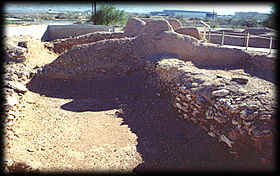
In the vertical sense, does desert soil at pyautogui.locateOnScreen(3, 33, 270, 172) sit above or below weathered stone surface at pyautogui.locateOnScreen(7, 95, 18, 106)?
below

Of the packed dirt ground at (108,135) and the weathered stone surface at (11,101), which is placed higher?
the weathered stone surface at (11,101)

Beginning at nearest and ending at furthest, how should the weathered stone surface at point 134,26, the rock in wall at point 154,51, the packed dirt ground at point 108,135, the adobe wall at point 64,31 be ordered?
1. the packed dirt ground at point 108,135
2. the rock in wall at point 154,51
3. the weathered stone surface at point 134,26
4. the adobe wall at point 64,31

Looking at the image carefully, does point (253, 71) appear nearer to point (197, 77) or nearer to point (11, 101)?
point (197, 77)

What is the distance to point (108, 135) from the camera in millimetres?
6621

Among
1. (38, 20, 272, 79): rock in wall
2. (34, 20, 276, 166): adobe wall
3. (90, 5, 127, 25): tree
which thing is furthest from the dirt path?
(90, 5, 127, 25): tree

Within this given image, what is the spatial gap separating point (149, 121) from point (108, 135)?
119 centimetres

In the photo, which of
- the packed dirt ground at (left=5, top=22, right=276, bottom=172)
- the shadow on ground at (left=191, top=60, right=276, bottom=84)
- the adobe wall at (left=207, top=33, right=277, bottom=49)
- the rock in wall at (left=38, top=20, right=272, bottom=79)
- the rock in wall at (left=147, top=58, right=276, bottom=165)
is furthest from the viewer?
the adobe wall at (left=207, top=33, right=277, bottom=49)

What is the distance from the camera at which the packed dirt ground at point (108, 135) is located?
533cm

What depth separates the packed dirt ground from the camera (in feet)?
17.5

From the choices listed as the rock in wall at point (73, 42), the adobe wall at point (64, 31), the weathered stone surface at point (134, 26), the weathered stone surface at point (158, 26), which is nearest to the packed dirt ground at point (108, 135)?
the weathered stone surface at point (158, 26)

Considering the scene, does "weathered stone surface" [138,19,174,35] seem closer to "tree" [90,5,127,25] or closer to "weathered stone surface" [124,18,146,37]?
"weathered stone surface" [124,18,146,37]

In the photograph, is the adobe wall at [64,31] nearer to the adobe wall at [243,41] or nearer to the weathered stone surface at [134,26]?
the weathered stone surface at [134,26]

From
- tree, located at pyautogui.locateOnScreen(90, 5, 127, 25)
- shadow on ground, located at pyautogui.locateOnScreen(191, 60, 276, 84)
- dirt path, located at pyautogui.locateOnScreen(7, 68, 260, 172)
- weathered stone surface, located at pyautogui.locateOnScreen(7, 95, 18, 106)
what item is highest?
tree, located at pyautogui.locateOnScreen(90, 5, 127, 25)

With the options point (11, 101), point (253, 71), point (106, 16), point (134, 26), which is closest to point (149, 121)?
point (11, 101)
